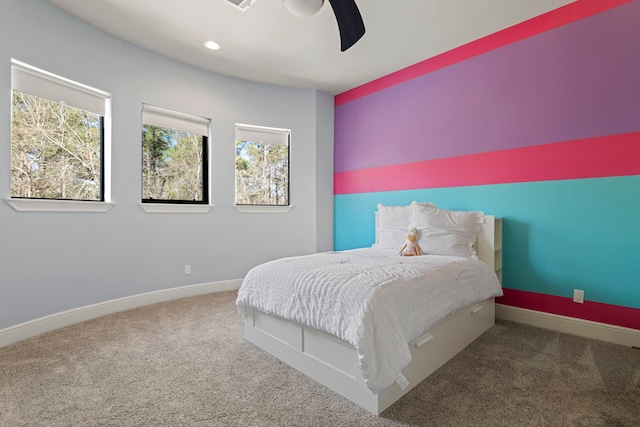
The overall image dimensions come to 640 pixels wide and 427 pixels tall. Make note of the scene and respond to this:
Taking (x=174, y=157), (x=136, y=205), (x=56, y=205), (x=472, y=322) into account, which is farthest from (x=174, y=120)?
(x=472, y=322)

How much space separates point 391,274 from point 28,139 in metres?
2.94

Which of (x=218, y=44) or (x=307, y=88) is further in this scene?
(x=307, y=88)

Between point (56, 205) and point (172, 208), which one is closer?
point (56, 205)

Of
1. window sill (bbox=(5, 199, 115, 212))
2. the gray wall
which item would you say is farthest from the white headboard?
window sill (bbox=(5, 199, 115, 212))

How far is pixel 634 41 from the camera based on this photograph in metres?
2.18

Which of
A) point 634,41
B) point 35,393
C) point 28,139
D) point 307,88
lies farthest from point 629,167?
point 28,139

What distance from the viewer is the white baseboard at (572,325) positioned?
2176 mm

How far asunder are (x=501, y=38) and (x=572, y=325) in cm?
254

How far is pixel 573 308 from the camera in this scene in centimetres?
242

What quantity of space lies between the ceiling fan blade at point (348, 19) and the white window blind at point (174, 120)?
221 centimetres

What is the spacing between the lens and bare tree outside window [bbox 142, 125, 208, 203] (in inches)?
128

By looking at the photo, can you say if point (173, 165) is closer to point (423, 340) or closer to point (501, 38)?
point (423, 340)

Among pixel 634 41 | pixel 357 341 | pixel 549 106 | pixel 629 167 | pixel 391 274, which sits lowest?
pixel 357 341

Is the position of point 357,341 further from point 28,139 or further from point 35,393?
point 28,139
